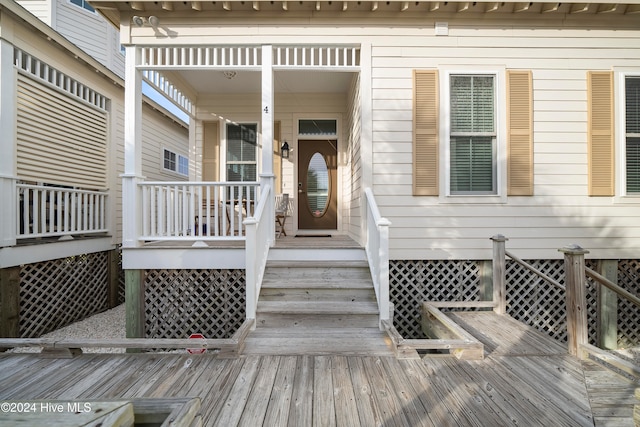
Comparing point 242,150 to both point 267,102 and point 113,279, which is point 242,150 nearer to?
point 267,102

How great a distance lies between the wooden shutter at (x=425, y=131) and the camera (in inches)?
152

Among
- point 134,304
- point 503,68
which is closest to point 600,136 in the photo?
point 503,68

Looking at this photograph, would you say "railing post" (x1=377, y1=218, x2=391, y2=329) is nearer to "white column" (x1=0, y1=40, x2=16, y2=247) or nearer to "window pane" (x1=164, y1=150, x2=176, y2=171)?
"white column" (x1=0, y1=40, x2=16, y2=247)

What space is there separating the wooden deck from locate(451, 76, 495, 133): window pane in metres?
2.81

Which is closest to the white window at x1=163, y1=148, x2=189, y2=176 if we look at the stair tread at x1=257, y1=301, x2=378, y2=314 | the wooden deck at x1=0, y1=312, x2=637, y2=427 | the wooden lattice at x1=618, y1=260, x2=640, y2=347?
the wooden deck at x1=0, y1=312, x2=637, y2=427

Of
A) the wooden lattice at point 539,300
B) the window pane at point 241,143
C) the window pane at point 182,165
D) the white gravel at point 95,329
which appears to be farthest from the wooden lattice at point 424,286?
the window pane at point 182,165

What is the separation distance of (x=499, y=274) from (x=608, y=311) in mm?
1861

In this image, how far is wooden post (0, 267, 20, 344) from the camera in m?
3.73

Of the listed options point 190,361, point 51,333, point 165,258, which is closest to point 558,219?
point 190,361

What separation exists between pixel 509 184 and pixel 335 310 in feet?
9.63

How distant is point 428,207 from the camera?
389 cm

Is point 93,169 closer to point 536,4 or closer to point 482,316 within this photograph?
point 482,316

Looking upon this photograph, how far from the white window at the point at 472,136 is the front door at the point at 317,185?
2.48 m

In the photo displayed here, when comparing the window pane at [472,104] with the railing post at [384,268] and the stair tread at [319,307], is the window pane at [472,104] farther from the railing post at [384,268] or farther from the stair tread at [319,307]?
the stair tread at [319,307]
